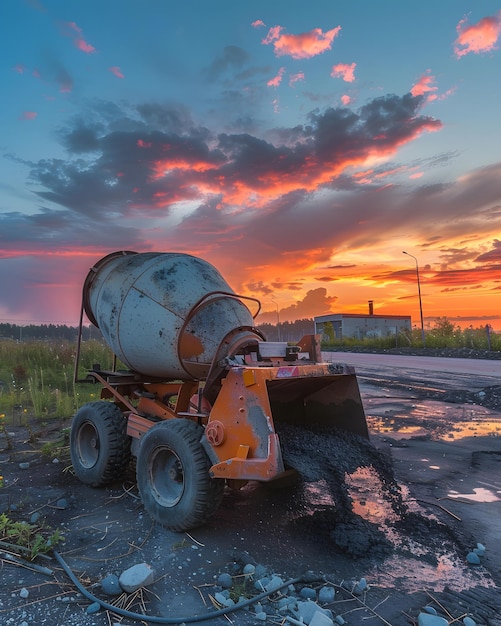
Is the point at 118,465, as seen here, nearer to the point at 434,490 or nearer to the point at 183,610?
the point at 183,610

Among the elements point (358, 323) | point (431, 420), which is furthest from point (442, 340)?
point (358, 323)

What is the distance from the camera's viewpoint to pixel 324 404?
5.43 metres

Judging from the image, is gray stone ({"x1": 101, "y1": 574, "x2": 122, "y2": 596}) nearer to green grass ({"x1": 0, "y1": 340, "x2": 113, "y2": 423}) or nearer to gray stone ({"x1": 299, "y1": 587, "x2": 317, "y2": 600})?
gray stone ({"x1": 299, "y1": 587, "x2": 317, "y2": 600})

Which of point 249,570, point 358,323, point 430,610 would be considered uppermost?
point 358,323

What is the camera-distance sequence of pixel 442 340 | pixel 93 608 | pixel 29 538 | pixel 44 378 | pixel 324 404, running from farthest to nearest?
pixel 442 340, pixel 44 378, pixel 324 404, pixel 29 538, pixel 93 608

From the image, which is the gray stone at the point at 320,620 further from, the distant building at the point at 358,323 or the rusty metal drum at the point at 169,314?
the distant building at the point at 358,323

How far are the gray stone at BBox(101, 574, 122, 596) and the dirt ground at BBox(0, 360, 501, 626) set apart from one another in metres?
0.06

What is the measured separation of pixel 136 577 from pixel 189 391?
207 centimetres

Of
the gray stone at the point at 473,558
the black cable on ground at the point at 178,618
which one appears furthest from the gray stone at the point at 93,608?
the gray stone at the point at 473,558

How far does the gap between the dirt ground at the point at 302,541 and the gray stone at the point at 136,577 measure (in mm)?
58

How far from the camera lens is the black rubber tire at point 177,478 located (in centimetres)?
408

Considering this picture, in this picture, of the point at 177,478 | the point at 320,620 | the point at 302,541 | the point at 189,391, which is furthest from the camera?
the point at 189,391

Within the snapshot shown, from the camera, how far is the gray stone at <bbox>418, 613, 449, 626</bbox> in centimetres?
293

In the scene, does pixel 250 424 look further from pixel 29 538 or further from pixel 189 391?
pixel 29 538
